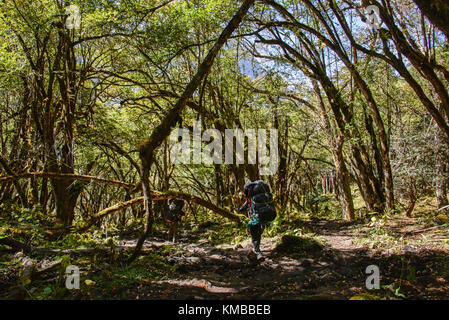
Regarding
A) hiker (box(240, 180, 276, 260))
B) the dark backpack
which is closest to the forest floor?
hiker (box(240, 180, 276, 260))

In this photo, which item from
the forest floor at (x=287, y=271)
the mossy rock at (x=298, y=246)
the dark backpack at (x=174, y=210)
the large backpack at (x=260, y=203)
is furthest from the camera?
the dark backpack at (x=174, y=210)

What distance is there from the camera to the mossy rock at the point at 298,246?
512 cm

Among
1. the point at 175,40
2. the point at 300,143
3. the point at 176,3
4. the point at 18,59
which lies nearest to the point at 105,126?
the point at 18,59

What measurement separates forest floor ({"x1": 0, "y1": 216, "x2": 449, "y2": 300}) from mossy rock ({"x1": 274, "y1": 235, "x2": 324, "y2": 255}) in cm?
2

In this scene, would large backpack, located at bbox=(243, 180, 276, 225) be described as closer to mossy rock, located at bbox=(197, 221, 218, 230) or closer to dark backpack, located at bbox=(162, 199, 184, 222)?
dark backpack, located at bbox=(162, 199, 184, 222)

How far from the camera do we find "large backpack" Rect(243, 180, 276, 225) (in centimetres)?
488

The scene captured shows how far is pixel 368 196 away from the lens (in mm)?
8539

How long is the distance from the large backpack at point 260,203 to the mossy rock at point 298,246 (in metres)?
0.80

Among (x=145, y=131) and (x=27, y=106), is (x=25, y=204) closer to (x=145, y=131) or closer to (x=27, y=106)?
(x=27, y=106)

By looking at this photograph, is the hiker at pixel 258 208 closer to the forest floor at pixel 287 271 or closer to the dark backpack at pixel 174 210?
the forest floor at pixel 287 271

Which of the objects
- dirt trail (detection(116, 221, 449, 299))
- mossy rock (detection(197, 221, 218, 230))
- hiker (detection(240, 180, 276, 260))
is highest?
hiker (detection(240, 180, 276, 260))

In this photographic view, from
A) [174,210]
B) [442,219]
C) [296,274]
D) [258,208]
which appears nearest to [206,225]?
[174,210]

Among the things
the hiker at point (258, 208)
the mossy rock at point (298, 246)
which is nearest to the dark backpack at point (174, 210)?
the hiker at point (258, 208)
